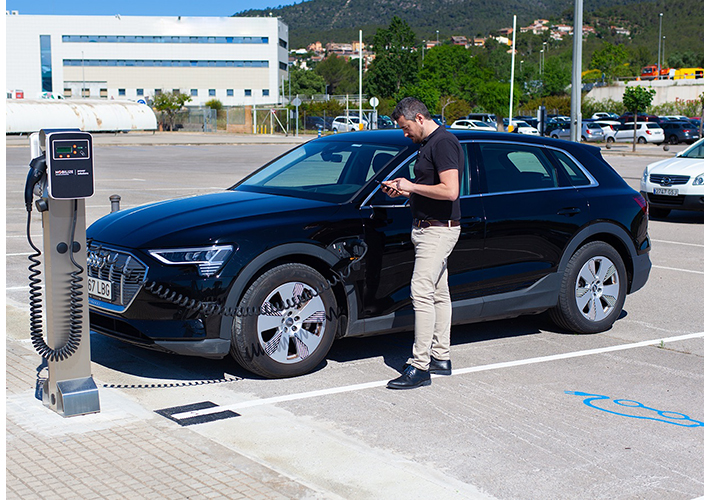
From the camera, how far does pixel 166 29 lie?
112 m

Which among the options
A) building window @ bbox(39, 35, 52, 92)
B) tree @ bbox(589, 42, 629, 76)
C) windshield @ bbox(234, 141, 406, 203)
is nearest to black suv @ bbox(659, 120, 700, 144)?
windshield @ bbox(234, 141, 406, 203)

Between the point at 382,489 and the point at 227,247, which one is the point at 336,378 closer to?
the point at 227,247

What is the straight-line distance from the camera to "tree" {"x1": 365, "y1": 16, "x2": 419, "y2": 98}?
10181 cm

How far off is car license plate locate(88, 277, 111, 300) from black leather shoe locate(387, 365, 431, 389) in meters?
1.98

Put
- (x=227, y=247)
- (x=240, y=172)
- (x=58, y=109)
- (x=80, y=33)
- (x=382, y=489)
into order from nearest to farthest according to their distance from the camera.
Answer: (x=382, y=489) < (x=227, y=247) < (x=240, y=172) < (x=58, y=109) < (x=80, y=33)

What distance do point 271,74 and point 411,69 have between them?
21777 millimetres

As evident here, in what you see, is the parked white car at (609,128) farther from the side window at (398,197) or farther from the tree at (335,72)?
the tree at (335,72)

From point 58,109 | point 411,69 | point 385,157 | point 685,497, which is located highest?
point 411,69

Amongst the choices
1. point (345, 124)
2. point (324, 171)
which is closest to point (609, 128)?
point (345, 124)

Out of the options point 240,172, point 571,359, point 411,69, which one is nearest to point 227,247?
point 571,359

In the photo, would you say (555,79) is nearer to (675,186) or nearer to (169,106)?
(169,106)

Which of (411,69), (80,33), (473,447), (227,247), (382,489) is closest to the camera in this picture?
(382,489)

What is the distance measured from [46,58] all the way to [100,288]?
115m

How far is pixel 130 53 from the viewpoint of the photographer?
110875 millimetres
